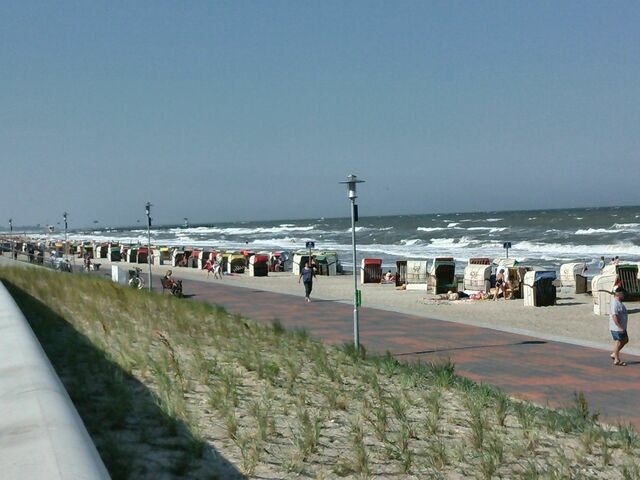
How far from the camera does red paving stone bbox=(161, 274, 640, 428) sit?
10117 mm

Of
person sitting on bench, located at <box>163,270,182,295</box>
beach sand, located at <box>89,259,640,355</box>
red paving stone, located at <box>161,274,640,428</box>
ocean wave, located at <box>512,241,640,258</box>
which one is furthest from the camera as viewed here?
ocean wave, located at <box>512,241,640,258</box>

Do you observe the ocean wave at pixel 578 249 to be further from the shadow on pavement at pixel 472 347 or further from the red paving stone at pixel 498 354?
the shadow on pavement at pixel 472 347

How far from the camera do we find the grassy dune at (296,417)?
5.70m

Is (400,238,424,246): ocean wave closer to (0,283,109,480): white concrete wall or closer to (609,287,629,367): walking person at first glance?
(609,287,629,367): walking person

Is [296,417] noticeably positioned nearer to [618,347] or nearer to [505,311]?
[618,347]

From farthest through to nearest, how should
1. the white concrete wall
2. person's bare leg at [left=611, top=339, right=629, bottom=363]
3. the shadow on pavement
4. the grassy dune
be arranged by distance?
1. the shadow on pavement
2. person's bare leg at [left=611, top=339, right=629, bottom=363]
3. the grassy dune
4. the white concrete wall

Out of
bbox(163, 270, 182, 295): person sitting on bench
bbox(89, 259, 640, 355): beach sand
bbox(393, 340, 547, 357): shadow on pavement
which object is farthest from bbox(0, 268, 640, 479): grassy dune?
bbox(163, 270, 182, 295): person sitting on bench

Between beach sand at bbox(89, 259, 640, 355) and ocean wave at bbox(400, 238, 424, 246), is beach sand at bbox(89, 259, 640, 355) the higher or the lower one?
the higher one

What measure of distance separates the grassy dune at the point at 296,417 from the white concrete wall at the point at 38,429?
42.7 inches

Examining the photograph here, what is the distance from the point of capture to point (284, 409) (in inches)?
286

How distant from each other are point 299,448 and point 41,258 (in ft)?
113

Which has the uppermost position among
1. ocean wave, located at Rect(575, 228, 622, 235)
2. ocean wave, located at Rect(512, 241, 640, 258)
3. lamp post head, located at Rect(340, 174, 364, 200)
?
lamp post head, located at Rect(340, 174, 364, 200)

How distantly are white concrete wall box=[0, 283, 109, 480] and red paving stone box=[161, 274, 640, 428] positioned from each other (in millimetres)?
7064

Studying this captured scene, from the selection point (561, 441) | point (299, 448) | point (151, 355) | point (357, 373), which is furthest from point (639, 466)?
point (151, 355)
